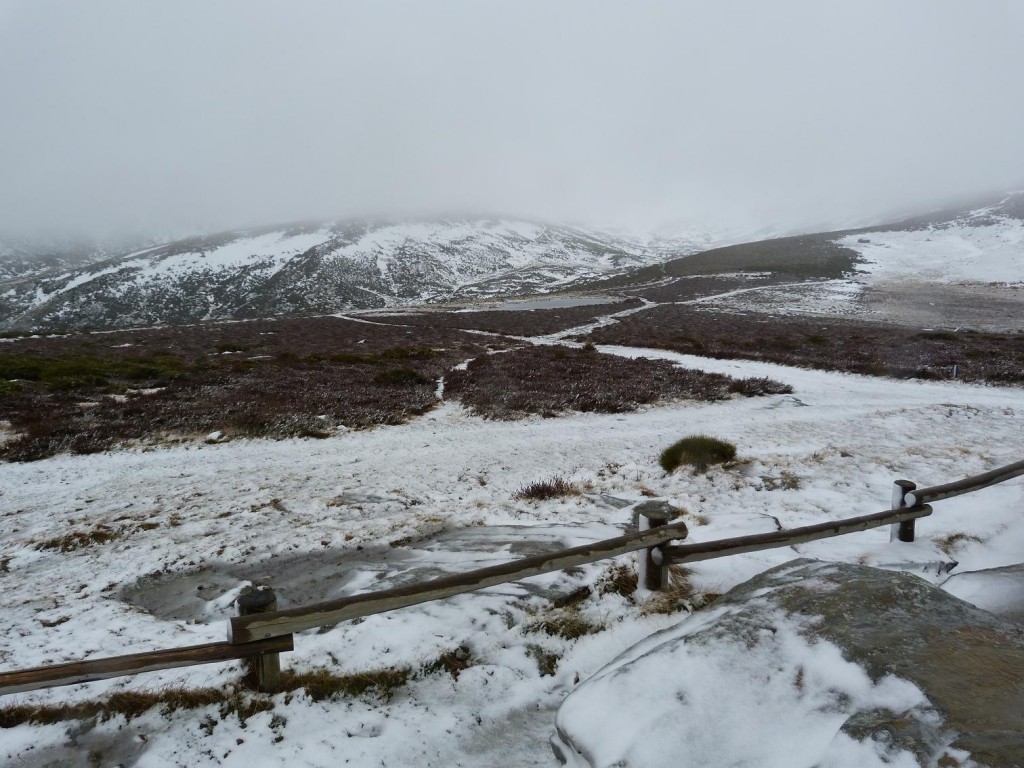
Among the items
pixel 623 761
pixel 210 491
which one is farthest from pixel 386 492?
pixel 623 761

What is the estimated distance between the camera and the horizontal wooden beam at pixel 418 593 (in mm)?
3559

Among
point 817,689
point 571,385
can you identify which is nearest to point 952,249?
point 571,385

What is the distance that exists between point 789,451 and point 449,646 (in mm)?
10067

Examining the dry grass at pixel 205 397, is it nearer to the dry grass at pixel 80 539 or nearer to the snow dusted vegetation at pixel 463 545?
the snow dusted vegetation at pixel 463 545

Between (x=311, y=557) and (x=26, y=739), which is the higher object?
(x=26, y=739)

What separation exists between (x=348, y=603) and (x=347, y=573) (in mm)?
3000

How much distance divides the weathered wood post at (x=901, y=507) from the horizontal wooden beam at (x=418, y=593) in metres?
3.47

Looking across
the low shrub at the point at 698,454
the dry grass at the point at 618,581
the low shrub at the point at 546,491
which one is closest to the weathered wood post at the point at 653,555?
the dry grass at the point at 618,581

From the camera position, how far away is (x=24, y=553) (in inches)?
282

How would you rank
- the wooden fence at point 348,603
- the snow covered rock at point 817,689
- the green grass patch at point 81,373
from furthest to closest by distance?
the green grass patch at point 81,373
the wooden fence at point 348,603
the snow covered rock at point 817,689

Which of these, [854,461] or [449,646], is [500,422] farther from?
[449,646]

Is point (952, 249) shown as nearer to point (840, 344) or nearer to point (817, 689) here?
point (840, 344)

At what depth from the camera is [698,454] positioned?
413 inches

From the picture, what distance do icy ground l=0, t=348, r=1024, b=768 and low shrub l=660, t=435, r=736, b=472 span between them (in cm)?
41
